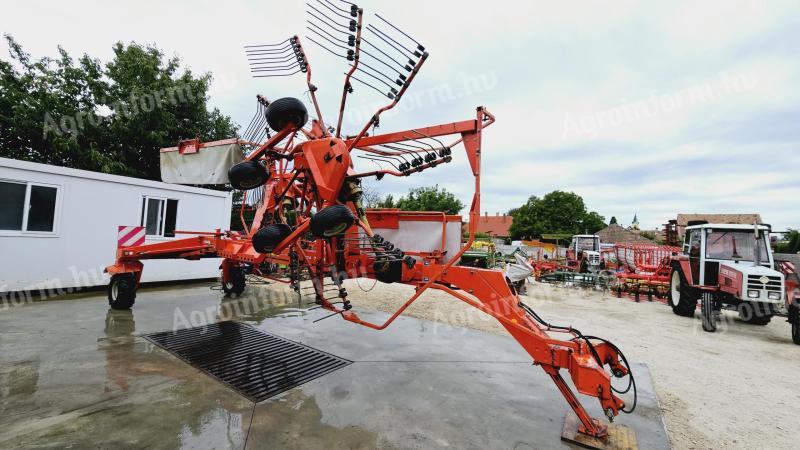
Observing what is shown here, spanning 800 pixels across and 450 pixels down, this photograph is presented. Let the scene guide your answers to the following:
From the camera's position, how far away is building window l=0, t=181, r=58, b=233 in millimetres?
7059

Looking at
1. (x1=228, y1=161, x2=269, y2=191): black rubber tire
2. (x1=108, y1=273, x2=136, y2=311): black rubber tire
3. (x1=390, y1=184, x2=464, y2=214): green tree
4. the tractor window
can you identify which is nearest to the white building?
(x1=108, y1=273, x2=136, y2=311): black rubber tire

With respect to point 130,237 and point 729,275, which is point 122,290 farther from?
point 729,275

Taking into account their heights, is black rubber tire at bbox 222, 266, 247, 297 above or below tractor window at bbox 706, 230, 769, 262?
below

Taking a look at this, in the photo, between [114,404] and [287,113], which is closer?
[114,404]

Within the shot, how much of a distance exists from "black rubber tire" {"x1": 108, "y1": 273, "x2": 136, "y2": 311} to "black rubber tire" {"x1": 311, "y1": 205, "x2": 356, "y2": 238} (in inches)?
202

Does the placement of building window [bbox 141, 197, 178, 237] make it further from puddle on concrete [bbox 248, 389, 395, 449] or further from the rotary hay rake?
puddle on concrete [bbox 248, 389, 395, 449]

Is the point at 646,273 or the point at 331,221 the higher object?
the point at 331,221

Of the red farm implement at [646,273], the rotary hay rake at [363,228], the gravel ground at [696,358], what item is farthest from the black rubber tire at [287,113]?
the red farm implement at [646,273]

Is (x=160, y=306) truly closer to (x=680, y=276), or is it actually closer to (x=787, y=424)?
(x=787, y=424)

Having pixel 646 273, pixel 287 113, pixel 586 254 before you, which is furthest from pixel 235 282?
pixel 586 254

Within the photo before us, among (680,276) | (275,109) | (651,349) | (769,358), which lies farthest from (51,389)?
(680,276)

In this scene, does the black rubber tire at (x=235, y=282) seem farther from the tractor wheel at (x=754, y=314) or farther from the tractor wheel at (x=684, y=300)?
the tractor wheel at (x=754, y=314)

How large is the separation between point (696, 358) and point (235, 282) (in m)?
8.82

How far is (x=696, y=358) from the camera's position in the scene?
5195mm
